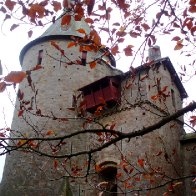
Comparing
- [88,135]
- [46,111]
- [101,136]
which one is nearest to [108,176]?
[88,135]

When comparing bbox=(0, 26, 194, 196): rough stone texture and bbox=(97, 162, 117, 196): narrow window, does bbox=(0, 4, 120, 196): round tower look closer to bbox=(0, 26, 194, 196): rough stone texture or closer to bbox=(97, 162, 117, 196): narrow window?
bbox=(0, 26, 194, 196): rough stone texture

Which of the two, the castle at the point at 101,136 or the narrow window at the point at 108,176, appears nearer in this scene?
the castle at the point at 101,136

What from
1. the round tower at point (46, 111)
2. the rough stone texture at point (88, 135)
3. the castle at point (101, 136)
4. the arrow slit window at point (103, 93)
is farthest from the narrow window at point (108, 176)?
the arrow slit window at point (103, 93)

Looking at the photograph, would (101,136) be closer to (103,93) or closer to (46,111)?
(103,93)

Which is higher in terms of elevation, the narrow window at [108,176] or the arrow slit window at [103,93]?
the arrow slit window at [103,93]

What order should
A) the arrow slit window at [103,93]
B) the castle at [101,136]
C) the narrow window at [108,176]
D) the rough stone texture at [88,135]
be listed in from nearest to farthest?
the castle at [101,136], the rough stone texture at [88,135], the narrow window at [108,176], the arrow slit window at [103,93]

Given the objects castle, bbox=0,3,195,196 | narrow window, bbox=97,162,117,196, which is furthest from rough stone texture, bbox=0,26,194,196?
narrow window, bbox=97,162,117,196

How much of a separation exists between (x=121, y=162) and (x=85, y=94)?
4172 millimetres

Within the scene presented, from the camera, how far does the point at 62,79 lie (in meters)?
15.9

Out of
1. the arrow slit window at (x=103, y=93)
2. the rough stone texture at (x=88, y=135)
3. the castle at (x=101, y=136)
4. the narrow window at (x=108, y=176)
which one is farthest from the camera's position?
the arrow slit window at (x=103, y=93)

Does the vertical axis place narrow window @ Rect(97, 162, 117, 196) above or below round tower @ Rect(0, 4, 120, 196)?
below

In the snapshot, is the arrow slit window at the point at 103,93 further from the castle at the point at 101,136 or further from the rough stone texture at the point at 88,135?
the rough stone texture at the point at 88,135

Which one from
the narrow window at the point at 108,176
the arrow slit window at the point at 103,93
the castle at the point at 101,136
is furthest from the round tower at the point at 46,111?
the narrow window at the point at 108,176

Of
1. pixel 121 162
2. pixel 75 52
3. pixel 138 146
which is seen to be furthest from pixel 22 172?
pixel 75 52
